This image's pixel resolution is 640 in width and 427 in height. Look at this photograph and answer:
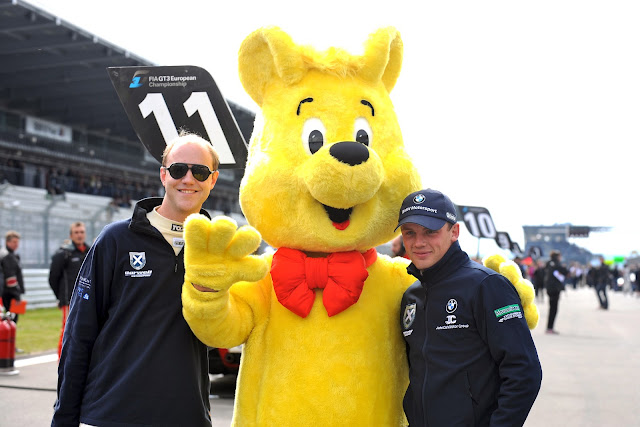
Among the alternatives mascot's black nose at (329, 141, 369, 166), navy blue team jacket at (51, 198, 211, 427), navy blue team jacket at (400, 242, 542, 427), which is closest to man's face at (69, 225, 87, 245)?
navy blue team jacket at (51, 198, 211, 427)

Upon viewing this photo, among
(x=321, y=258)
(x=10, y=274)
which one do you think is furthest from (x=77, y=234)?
(x=321, y=258)

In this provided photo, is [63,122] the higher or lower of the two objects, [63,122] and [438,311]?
the higher

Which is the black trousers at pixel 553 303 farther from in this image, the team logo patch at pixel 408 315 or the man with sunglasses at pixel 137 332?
the man with sunglasses at pixel 137 332

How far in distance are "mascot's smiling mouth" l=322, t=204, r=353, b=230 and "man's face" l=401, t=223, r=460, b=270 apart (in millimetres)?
304

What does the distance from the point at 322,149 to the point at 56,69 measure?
80.4 ft

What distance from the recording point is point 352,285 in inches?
118

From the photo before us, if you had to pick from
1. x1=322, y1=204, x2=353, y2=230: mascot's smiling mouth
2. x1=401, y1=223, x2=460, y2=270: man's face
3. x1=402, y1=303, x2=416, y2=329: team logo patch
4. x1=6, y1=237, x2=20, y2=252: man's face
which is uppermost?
x1=322, y1=204, x2=353, y2=230: mascot's smiling mouth

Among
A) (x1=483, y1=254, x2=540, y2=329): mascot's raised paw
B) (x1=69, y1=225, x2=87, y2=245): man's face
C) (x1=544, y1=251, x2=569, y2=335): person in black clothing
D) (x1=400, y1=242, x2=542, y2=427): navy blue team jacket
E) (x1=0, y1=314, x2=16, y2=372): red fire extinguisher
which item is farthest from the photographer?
(x1=544, y1=251, x2=569, y2=335): person in black clothing

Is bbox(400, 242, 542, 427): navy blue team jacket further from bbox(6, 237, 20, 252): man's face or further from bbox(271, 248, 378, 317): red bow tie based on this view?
bbox(6, 237, 20, 252): man's face

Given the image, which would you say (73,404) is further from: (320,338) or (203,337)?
(320,338)

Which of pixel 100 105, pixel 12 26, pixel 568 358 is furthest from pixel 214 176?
pixel 100 105

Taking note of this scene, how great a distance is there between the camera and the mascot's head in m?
2.92

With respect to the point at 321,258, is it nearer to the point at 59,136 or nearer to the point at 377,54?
the point at 377,54

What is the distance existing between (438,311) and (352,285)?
429 millimetres
